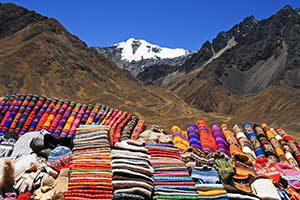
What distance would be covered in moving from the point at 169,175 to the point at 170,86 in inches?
2856

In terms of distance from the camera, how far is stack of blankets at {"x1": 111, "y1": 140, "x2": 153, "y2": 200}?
344cm

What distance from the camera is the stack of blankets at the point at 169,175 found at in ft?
11.6

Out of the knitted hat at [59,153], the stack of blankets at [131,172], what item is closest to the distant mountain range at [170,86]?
the knitted hat at [59,153]

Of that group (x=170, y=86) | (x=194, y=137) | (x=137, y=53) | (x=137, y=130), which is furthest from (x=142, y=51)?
(x=194, y=137)

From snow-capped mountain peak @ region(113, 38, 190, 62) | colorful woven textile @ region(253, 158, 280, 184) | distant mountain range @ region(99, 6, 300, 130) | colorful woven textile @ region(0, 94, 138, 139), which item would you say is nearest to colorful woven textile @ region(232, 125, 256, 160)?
colorful woven textile @ region(253, 158, 280, 184)

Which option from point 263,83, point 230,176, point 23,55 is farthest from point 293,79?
point 230,176

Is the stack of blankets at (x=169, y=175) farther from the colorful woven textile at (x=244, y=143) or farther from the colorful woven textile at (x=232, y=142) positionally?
the colorful woven textile at (x=244, y=143)

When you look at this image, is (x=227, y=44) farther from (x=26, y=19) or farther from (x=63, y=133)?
(x=63, y=133)

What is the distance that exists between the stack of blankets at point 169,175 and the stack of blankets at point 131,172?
80 millimetres

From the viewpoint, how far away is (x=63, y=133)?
683 cm

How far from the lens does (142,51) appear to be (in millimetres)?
160625

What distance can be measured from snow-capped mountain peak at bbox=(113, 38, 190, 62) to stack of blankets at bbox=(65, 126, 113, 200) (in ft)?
461

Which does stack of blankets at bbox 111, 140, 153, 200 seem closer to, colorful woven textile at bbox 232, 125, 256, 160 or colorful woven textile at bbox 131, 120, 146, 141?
colorful woven textile at bbox 131, 120, 146, 141

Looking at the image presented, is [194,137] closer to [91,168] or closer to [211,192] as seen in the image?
[211,192]
